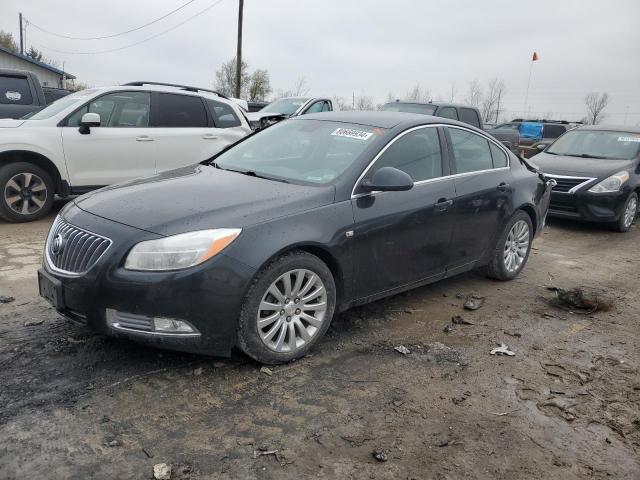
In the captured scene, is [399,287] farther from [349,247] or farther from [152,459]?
[152,459]

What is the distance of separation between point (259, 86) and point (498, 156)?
43050 millimetres

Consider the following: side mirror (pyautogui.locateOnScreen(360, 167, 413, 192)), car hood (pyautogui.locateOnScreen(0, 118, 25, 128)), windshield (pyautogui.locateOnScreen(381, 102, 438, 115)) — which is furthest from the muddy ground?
windshield (pyautogui.locateOnScreen(381, 102, 438, 115))

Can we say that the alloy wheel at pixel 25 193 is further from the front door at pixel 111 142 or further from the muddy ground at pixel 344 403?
the muddy ground at pixel 344 403

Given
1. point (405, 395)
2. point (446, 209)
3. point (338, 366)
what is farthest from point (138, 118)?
point (405, 395)

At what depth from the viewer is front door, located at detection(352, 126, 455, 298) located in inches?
157

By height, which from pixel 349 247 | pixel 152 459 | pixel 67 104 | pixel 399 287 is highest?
pixel 67 104

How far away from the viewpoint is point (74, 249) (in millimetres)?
3398

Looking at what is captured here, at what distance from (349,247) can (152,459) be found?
72.2 inches

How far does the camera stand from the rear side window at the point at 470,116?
11.7 meters

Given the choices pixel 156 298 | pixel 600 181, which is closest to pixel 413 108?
pixel 600 181

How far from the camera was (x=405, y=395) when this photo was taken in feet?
11.0

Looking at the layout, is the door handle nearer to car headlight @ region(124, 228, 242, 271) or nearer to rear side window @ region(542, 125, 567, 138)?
car headlight @ region(124, 228, 242, 271)

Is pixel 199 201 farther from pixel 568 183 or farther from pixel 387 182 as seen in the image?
pixel 568 183

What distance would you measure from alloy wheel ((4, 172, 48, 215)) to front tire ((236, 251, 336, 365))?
508 cm
